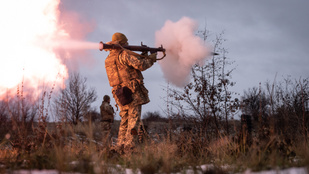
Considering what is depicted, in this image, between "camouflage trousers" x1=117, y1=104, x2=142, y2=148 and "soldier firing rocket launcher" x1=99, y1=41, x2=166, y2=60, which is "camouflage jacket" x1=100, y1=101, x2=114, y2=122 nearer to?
"camouflage trousers" x1=117, y1=104, x2=142, y2=148

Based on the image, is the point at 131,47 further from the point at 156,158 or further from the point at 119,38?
the point at 156,158

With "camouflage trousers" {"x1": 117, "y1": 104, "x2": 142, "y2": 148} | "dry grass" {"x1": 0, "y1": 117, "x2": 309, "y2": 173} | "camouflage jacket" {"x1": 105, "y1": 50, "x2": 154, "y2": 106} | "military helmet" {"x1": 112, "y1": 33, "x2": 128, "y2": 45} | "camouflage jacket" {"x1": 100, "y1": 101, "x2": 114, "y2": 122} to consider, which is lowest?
"dry grass" {"x1": 0, "y1": 117, "x2": 309, "y2": 173}

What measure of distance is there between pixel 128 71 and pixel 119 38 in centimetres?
85

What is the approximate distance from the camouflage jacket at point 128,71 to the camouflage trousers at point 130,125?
187 millimetres

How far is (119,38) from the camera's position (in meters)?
6.69

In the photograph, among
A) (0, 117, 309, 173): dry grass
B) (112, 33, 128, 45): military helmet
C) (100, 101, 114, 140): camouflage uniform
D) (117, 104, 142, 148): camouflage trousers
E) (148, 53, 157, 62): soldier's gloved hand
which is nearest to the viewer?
(0, 117, 309, 173): dry grass

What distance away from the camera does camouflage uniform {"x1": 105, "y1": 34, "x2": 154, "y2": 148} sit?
6188mm

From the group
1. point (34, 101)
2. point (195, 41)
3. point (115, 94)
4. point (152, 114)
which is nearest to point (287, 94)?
point (195, 41)

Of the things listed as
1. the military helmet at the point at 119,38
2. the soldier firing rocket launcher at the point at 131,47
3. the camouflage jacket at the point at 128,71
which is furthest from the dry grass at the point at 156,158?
the military helmet at the point at 119,38

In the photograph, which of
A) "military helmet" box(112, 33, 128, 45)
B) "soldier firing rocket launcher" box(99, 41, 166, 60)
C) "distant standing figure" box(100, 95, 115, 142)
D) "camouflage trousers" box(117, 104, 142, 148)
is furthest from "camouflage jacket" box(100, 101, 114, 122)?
"soldier firing rocket launcher" box(99, 41, 166, 60)

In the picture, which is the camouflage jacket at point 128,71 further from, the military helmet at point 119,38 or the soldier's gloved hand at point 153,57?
Result: the military helmet at point 119,38

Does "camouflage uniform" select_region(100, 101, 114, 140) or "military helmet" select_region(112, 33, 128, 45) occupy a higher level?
"military helmet" select_region(112, 33, 128, 45)

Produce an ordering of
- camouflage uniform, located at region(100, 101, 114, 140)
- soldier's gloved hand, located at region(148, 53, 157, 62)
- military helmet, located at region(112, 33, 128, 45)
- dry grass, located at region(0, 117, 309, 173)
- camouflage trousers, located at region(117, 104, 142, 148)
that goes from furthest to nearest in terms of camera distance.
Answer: camouflage uniform, located at region(100, 101, 114, 140) → military helmet, located at region(112, 33, 128, 45) → soldier's gloved hand, located at region(148, 53, 157, 62) → camouflage trousers, located at region(117, 104, 142, 148) → dry grass, located at region(0, 117, 309, 173)

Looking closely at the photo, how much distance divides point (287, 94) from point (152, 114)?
58.2ft
